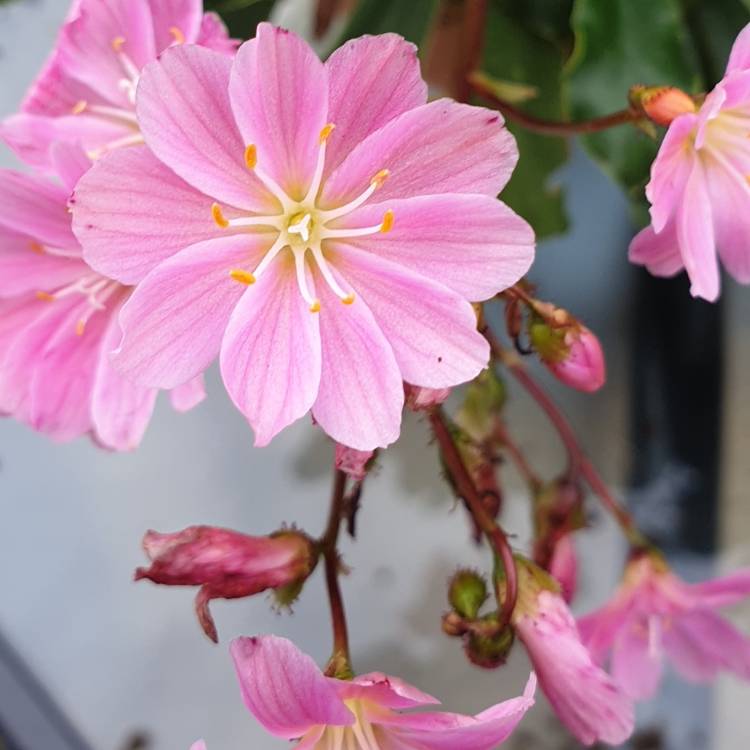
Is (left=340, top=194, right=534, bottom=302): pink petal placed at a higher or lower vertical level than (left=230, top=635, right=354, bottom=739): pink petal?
higher

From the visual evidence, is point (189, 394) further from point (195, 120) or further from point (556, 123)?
point (556, 123)

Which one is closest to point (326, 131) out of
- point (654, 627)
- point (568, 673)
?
point (568, 673)

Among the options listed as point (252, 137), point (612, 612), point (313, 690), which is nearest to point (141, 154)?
point (252, 137)

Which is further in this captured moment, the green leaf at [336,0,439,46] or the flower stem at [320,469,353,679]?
the green leaf at [336,0,439,46]

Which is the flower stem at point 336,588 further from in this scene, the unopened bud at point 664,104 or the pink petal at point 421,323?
the unopened bud at point 664,104

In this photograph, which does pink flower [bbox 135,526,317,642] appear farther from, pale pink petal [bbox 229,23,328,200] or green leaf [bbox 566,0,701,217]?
green leaf [bbox 566,0,701,217]

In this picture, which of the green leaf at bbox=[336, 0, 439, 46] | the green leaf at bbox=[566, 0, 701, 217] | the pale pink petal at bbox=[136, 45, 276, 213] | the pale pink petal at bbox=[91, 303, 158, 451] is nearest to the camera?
the pale pink petal at bbox=[136, 45, 276, 213]

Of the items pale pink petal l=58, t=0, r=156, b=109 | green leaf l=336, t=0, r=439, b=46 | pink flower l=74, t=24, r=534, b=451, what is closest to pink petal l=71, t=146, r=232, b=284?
pink flower l=74, t=24, r=534, b=451

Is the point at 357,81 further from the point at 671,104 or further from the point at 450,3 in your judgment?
the point at 450,3

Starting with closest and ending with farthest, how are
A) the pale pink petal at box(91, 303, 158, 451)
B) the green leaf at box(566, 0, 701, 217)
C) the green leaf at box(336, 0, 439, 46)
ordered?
the pale pink petal at box(91, 303, 158, 451) → the green leaf at box(566, 0, 701, 217) → the green leaf at box(336, 0, 439, 46)
